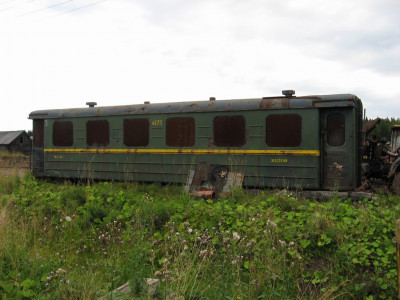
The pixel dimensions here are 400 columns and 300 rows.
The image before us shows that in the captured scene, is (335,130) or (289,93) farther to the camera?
(289,93)

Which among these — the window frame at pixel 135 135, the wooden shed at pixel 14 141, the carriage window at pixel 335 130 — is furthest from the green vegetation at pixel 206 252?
the wooden shed at pixel 14 141

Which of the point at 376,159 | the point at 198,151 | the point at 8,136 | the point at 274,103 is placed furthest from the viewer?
the point at 8,136

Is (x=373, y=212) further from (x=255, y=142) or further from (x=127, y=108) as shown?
(x=127, y=108)

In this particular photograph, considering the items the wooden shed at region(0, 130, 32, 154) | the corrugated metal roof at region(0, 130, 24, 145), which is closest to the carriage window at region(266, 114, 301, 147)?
the wooden shed at region(0, 130, 32, 154)

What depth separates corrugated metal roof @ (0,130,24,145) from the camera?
4198 centimetres

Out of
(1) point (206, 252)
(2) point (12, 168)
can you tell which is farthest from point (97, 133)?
(1) point (206, 252)

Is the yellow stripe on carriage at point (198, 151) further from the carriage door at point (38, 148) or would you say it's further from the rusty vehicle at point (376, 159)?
the rusty vehicle at point (376, 159)

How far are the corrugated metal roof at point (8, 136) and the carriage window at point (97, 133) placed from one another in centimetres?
3325

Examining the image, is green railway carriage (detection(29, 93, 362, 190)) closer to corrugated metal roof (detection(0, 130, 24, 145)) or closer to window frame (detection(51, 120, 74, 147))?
window frame (detection(51, 120, 74, 147))

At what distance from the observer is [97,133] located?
12.6m

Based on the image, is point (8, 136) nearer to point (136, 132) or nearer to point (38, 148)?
point (38, 148)

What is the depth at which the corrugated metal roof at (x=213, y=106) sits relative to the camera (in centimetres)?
948

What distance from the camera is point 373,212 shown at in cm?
566

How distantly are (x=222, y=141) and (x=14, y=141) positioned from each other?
38.2 m
